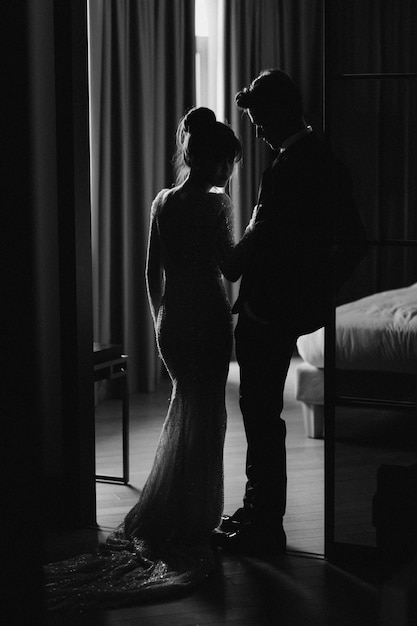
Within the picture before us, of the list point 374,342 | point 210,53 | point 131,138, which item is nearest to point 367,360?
point 374,342

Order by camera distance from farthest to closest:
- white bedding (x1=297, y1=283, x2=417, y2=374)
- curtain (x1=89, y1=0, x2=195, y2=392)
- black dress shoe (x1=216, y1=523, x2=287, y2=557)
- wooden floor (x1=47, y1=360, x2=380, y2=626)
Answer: curtain (x1=89, y1=0, x2=195, y2=392), white bedding (x1=297, y1=283, x2=417, y2=374), black dress shoe (x1=216, y1=523, x2=287, y2=557), wooden floor (x1=47, y1=360, x2=380, y2=626)

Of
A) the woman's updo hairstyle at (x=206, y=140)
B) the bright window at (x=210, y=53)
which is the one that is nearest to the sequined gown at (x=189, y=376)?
the woman's updo hairstyle at (x=206, y=140)

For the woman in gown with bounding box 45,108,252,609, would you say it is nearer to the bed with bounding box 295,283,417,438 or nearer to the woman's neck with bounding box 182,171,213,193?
the woman's neck with bounding box 182,171,213,193

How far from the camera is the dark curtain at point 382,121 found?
656 cm

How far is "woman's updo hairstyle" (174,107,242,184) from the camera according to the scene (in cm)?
278

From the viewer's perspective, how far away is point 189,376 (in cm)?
293

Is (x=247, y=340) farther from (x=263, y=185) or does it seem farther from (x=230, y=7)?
(x=230, y=7)

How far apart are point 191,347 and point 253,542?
68cm

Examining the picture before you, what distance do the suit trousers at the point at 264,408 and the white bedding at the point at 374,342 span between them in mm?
1354

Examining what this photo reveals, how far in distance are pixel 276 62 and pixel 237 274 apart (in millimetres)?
4508

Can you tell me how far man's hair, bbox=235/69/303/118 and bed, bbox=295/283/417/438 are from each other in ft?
5.79

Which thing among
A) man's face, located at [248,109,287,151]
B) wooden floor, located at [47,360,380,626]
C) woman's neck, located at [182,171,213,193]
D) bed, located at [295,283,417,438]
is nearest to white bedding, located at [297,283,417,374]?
bed, located at [295,283,417,438]

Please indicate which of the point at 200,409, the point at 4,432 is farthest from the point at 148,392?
the point at 4,432

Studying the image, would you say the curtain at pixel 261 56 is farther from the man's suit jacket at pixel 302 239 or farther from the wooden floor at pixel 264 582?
the man's suit jacket at pixel 302 239
